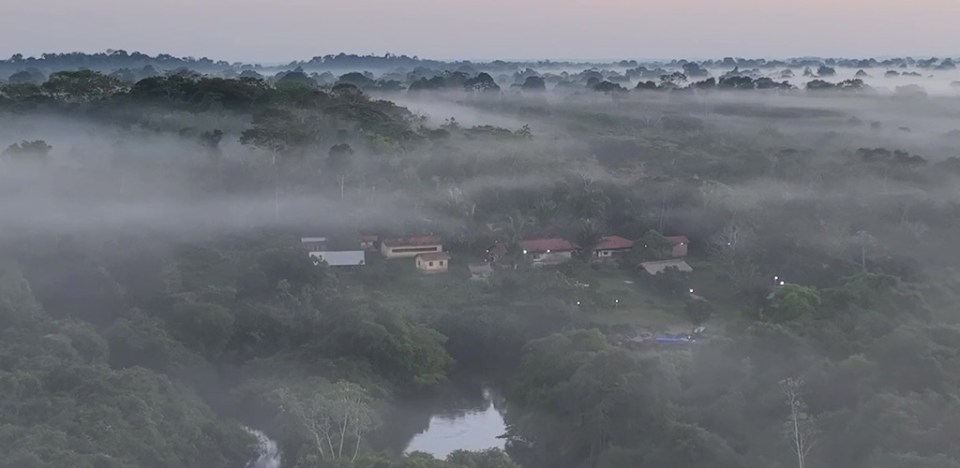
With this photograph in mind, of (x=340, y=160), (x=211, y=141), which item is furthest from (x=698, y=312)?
(x=211, y=141)

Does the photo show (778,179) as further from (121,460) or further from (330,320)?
(121,460)

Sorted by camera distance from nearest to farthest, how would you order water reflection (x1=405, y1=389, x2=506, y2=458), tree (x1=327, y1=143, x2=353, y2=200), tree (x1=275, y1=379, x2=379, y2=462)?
tree (x1=275, y1=379, x2=379, y2=462)
water reflection (x1=405, y1=389, x2=506, y2=458)
tree (x1=327, y1=143, x2=353, y2=200)

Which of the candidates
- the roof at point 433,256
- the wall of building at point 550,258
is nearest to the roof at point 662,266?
the wall of building at point 550,258

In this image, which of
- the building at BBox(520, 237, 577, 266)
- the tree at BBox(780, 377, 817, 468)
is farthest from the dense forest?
the building at BBox(520, 237, 577, 266)

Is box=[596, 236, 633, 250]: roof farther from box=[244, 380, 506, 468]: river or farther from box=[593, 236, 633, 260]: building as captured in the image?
box=[244, 380, 506, 468]: river

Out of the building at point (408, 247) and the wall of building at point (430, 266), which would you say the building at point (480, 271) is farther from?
the building at point (408, 247)

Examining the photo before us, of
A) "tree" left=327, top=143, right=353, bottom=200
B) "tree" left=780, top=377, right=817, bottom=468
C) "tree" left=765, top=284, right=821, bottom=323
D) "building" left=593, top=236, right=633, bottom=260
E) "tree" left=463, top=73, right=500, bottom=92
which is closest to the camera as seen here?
"tree" left=780, top=377, right=817, bottom=468
